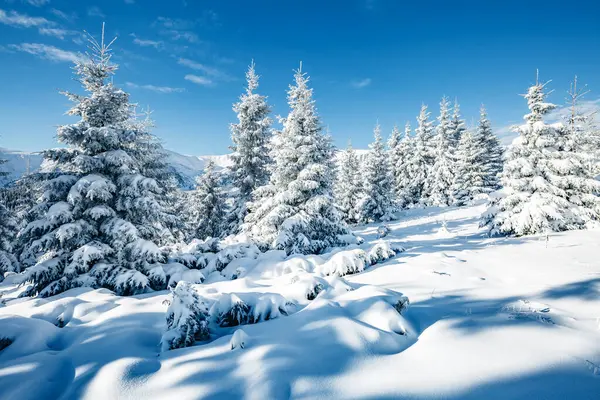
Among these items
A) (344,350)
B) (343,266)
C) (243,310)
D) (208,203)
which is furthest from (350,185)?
(344,350)

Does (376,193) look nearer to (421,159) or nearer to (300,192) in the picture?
(421,159)

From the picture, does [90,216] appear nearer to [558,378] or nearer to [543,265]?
[558,378]

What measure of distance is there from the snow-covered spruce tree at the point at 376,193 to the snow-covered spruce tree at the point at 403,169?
9127 millimetres

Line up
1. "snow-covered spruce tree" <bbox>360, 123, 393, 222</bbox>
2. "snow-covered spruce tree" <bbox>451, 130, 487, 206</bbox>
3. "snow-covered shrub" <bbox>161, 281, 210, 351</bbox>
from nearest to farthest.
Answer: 1. "snow-covered shrub" <bbox>161, 281, 210, 351</bbox>
2. "snow-covered spruce tree" <bbox>360, 123, 393, 222</bbox>
3. "snow-covered spruce tree" <bbox>451, 130, 487, 206</bbox>

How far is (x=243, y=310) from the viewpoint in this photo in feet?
15.2

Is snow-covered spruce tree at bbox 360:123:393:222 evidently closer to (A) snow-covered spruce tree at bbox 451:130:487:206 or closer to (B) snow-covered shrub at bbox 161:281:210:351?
(A) snow-covered spruce tree at bbox 451:130:487:206

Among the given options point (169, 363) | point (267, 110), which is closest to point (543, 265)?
point (169, 363)

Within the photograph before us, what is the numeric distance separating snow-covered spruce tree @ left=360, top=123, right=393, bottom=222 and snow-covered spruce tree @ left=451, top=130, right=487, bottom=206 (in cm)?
914

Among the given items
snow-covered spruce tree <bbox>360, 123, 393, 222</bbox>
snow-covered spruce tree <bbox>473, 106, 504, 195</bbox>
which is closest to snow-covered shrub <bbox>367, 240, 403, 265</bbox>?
snow-covered spruce tree <bbox>360, 123, 393, 222</bbox>

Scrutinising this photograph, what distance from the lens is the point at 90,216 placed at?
379 inches

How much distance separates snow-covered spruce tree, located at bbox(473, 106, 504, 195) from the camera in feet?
105

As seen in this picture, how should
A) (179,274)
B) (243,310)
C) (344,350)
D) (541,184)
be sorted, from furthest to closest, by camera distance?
1. (541,184)
2. (179,274)
3. (243,310)
4. (344,350)

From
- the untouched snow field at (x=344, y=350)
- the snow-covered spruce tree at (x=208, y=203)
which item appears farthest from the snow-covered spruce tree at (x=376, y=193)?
the untouched snow field at (x=344, y=350)

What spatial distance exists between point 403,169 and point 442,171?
578cm
